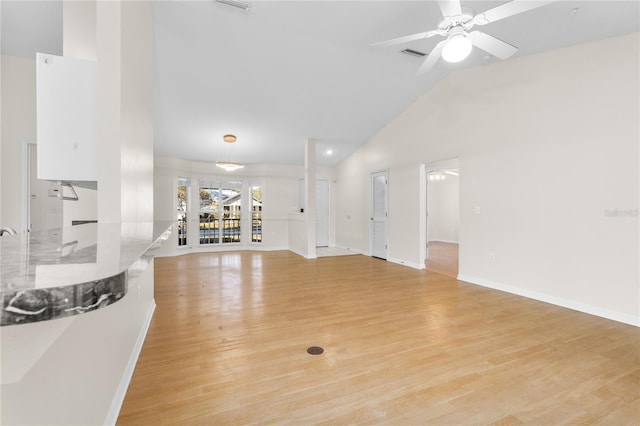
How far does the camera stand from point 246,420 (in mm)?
A: 1699

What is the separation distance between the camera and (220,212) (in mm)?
8680

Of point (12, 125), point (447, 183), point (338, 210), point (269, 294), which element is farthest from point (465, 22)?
point (447, 183)

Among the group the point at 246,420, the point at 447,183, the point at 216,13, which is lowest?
the point at 246,420

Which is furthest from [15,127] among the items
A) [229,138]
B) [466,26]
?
[466,26]

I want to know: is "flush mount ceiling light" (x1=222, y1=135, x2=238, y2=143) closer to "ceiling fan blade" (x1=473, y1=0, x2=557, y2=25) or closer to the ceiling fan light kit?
the ceiling fan light kit

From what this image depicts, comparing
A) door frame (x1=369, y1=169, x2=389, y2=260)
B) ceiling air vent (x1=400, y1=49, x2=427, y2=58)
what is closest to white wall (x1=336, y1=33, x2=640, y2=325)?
ceiling air vent (x1=400, y1=49, x2=427, y2=58)

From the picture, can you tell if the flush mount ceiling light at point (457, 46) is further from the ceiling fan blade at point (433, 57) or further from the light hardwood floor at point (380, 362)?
the light hardwood floor at point (380, 362)

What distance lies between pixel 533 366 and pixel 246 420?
2.22m

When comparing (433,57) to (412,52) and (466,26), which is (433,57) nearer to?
(466,26)

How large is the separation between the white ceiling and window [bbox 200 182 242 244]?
6.19ft

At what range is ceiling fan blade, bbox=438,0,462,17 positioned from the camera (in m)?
2.23

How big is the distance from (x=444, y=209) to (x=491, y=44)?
834cm

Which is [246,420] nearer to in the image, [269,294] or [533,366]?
[533,366]

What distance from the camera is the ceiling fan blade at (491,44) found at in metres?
2.58
